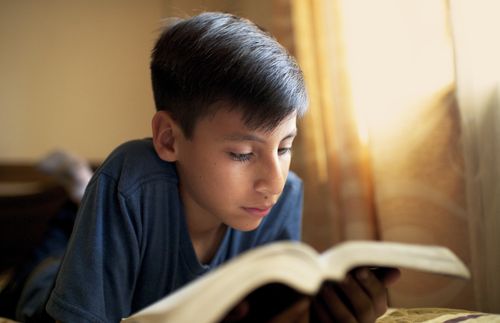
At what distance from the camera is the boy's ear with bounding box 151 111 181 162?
2.72 ft

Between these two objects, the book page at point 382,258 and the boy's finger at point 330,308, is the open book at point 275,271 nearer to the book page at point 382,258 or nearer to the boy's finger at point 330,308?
the book page at point 382,258

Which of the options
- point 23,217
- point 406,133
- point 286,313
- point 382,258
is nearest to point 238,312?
point 286,313

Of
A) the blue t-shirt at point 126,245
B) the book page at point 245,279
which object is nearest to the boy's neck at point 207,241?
the blue t-shirt at point 126,245

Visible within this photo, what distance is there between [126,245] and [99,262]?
6 cm

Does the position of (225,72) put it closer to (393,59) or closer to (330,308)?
(330,308)

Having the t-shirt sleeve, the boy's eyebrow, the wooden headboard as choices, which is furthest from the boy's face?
the wooden headboard

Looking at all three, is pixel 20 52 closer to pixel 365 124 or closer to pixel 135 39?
pixel 135 39

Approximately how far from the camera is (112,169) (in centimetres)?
82

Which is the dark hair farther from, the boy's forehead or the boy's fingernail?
the boy's fingernail

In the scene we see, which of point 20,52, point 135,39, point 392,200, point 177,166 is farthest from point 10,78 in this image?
point 392,200

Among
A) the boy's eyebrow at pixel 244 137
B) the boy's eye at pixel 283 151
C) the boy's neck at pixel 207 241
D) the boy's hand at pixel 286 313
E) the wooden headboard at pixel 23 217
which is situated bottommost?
the wooden headboard at pixel 23 217

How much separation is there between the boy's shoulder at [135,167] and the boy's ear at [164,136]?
1.1 inches

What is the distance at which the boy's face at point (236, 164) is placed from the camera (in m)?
0.73

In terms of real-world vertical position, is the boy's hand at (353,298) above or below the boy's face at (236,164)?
below
